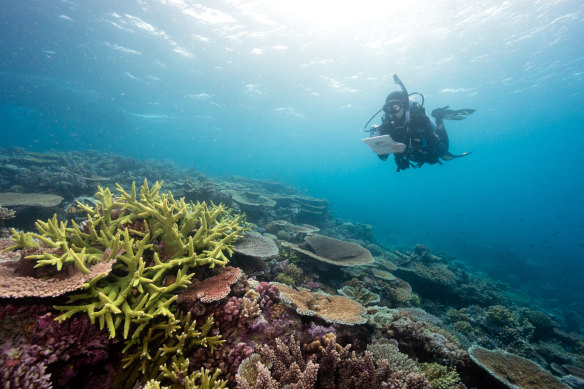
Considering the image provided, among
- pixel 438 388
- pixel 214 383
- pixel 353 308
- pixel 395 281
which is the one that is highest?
pixel 214 383

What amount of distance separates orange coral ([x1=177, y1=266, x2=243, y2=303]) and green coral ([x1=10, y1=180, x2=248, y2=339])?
0.59 feet

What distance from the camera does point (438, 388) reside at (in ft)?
10.2

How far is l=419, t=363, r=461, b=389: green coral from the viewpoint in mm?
3141

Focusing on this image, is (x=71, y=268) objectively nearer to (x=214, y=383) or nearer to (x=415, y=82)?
(x=214, y=383)

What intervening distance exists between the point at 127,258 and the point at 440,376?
458 centimetres

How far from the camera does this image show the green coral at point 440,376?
10.3 feet

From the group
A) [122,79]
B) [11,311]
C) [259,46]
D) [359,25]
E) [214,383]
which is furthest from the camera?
[122,79]

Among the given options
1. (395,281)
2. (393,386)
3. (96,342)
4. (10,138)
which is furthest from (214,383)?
(10,138)

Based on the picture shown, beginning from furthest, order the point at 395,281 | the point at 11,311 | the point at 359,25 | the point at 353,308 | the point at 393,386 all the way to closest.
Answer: the point at 359,25 < the point at 395,281 < the point at 353,308 < the point at 393,386 < the point at 11,311

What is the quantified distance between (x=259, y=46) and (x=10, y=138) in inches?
5789

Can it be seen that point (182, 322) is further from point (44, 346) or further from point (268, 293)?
point (268, 293)

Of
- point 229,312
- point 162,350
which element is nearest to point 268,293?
point 229,312

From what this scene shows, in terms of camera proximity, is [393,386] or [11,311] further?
[393,386]

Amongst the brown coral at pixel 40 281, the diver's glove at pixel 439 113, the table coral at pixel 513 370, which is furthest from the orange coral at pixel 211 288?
the diver's glove at pixel 439 113
